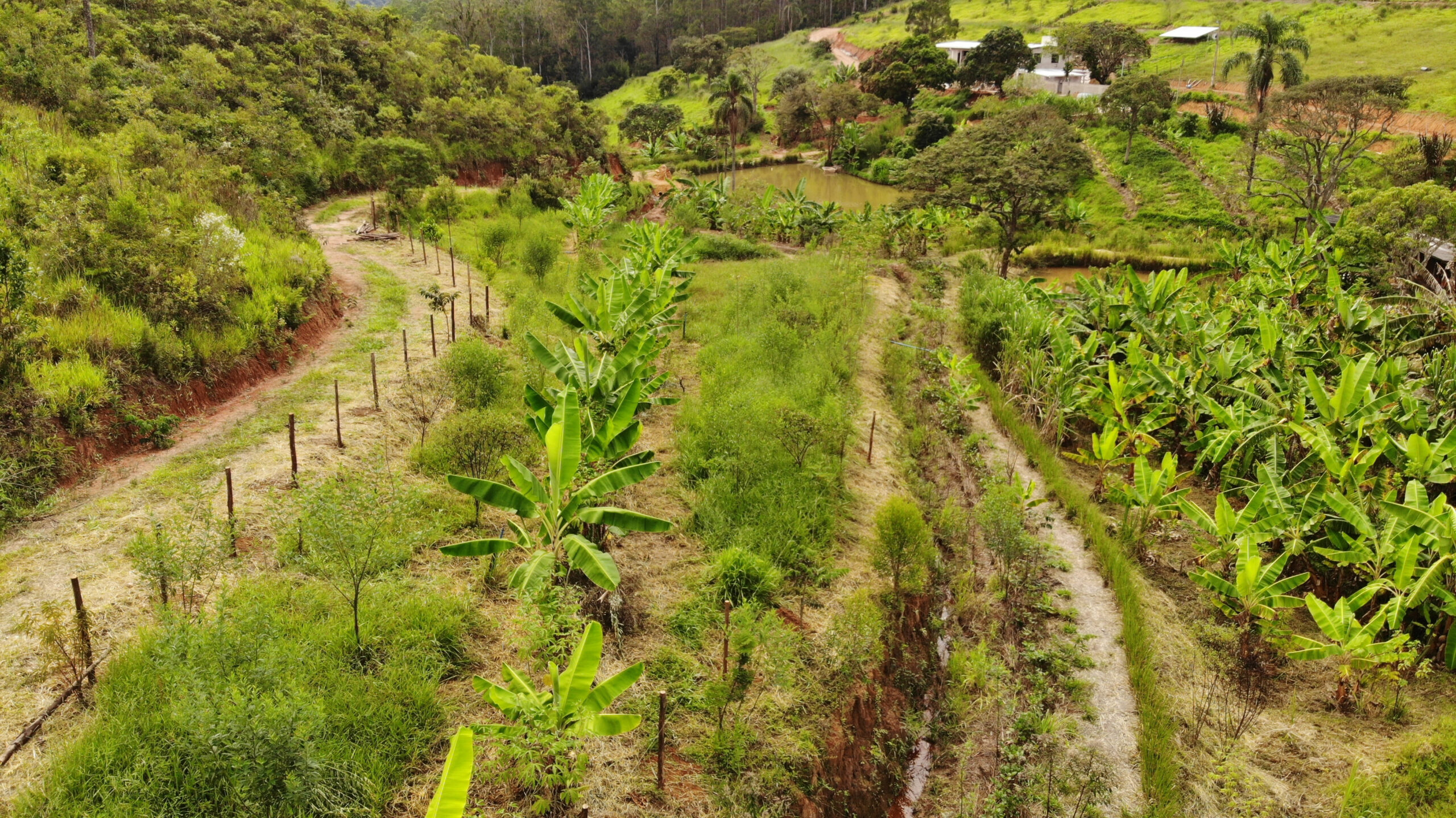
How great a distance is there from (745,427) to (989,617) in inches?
157

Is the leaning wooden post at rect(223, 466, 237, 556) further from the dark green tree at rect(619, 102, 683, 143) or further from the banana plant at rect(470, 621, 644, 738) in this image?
the dark green tree at rect(619, 102, 683, 143)

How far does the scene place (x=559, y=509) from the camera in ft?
19.2

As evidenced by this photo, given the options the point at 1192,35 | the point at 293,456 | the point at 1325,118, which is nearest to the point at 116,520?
the point at 293,456

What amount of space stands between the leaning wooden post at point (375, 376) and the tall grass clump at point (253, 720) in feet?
14.1

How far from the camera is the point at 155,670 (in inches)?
206

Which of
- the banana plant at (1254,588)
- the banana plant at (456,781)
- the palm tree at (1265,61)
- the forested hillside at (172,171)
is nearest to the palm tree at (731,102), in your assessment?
the forested hillside at (172,171)

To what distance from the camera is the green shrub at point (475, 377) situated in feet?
35.3

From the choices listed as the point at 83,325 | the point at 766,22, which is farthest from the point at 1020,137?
the point at 766,22

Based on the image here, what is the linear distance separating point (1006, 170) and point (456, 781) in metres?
20.5

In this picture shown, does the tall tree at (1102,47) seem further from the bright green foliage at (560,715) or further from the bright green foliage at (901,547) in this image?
the bright green foliage at (560,715)

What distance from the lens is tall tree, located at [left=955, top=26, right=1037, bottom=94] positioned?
153 feet

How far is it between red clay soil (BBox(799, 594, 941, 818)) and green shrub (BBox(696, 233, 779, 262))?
17727 mm

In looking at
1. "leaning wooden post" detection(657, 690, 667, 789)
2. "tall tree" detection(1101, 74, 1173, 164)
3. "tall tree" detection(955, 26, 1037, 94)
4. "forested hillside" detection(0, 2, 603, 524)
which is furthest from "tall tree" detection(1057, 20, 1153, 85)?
"leaning wooden post" detection(657, 690, 667, 789)

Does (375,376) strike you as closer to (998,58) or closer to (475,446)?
(475,446)
